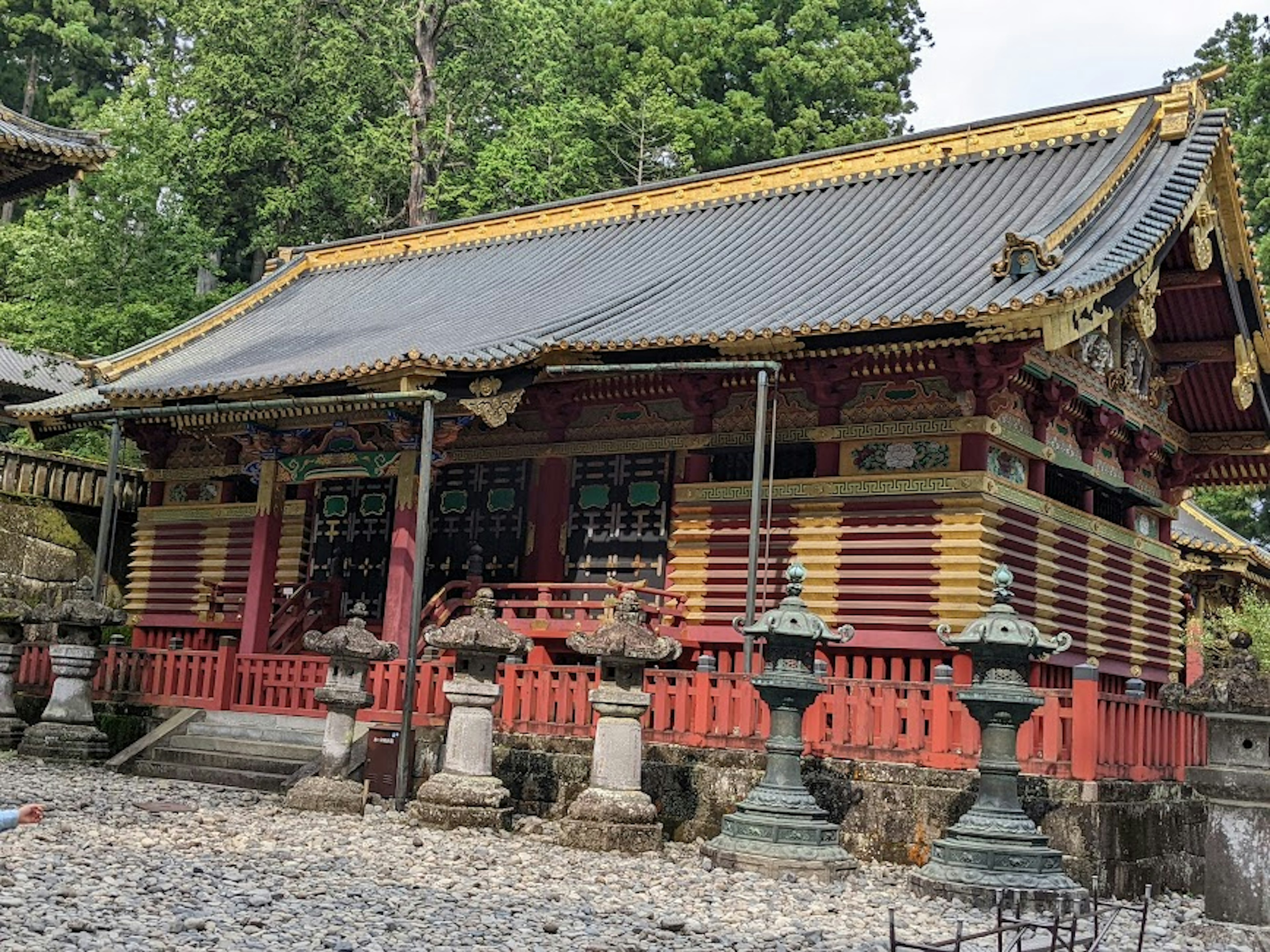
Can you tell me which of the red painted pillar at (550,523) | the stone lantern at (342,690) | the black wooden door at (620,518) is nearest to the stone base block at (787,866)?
the stone lantern at (342,690)

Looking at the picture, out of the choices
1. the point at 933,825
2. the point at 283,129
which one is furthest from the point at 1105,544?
the point at 283,129

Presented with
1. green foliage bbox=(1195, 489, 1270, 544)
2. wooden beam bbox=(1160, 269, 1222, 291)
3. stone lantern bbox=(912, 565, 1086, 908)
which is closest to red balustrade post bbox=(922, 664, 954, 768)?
stone lantern bbox=(912, 565, 1086, 908)

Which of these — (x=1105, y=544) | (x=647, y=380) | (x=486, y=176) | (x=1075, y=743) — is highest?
(x=486, y=176)

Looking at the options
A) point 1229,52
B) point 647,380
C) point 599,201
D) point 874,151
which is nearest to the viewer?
point 647,380

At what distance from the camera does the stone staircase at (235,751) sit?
14.7 m

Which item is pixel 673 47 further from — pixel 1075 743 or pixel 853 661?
pixel 1075 743

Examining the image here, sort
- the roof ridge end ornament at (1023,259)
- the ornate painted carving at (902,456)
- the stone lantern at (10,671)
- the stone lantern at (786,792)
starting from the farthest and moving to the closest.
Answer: the stone lantern at (10,671) → the ornate painted carving at (902,456) → the roof ridge end ornament at (1023,259) → the stone lantern at (786,792)

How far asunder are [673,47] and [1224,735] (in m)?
33.7

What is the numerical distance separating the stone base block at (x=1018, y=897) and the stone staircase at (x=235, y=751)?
7.31 m

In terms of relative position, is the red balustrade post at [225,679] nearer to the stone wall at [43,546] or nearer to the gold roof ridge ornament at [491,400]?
the gold roof ridge ornament at [491,400]

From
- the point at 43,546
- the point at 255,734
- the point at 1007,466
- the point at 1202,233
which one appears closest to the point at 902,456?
the point at 1007,466

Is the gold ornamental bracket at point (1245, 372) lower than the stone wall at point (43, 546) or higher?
higher

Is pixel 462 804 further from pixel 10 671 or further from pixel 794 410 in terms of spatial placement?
pixel 10 671

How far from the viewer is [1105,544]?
17.6 m
